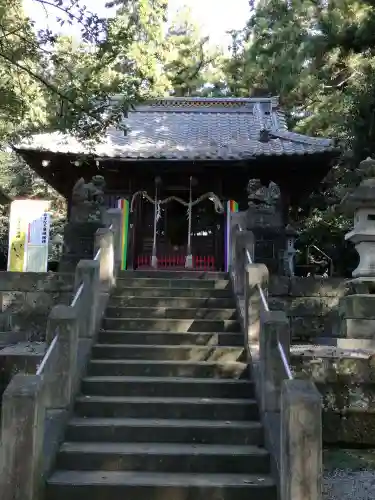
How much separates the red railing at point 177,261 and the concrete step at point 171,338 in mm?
6054

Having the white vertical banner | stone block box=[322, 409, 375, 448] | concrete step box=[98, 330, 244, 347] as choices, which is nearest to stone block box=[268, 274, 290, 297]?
concrete step box=[98, 330, 244, 347]

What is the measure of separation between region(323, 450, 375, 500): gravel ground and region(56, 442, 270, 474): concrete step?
731mm

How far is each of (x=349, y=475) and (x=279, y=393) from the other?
4.04ft

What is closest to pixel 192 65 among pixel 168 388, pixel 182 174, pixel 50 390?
pixel 182 174

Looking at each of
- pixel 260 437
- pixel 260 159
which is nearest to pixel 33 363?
pixel 260 437

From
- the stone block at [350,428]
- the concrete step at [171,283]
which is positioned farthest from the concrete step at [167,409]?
the concrete step at [171,283]

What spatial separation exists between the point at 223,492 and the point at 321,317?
4860mm

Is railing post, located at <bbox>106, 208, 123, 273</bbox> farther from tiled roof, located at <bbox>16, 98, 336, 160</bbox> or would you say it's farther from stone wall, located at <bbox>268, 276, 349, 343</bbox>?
stone wall, located at <bbox>268, 276, 349, 343</bbox>

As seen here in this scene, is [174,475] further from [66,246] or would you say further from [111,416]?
[66,246]

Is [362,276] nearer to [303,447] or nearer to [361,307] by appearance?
[361,307]

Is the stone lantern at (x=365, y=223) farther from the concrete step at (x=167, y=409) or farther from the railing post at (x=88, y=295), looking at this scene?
the railing post at (x=88, y=295)

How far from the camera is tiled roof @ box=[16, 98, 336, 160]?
1183 cm

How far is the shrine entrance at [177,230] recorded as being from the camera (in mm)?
12969

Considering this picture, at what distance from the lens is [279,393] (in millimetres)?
4891
